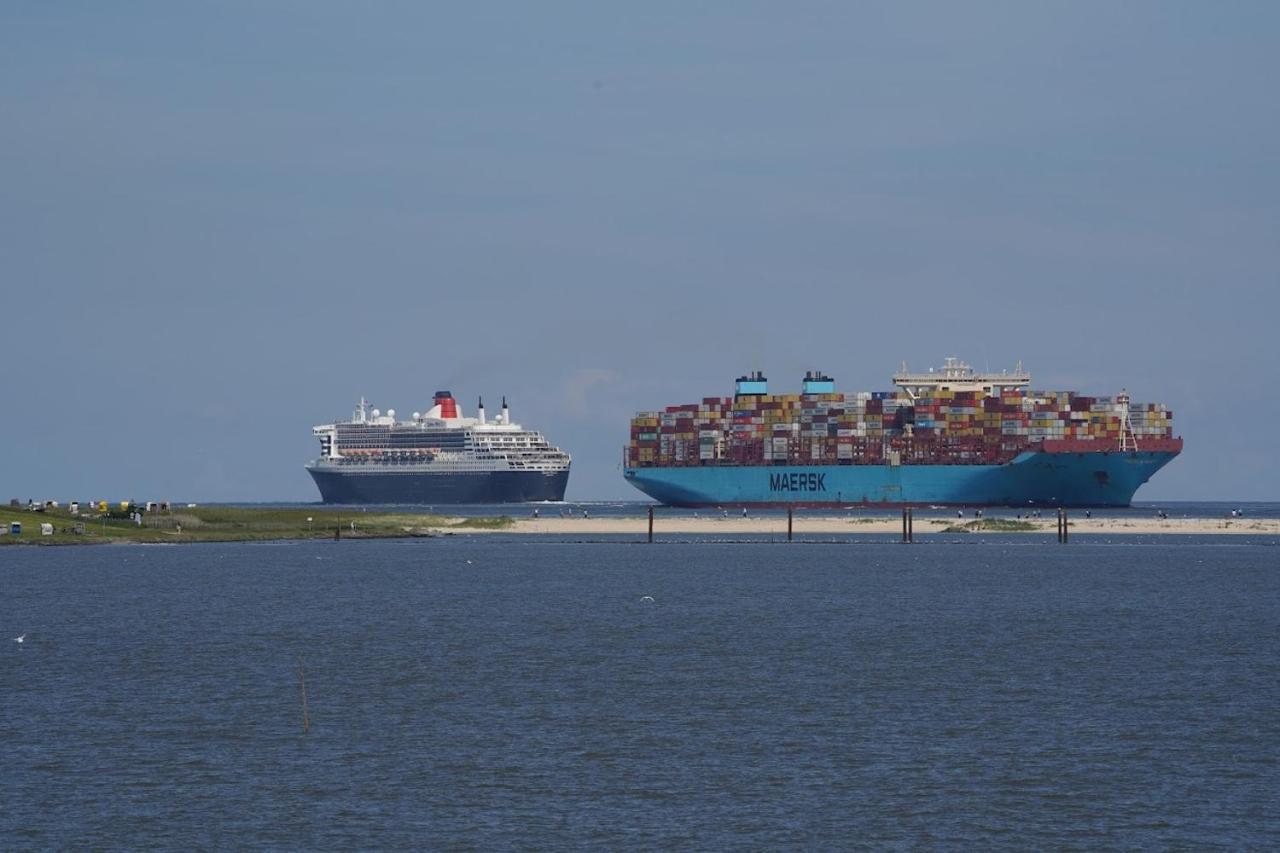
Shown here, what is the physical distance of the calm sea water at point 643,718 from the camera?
97.6 feet

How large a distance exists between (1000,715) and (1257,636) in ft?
69.1

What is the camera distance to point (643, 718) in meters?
39.8

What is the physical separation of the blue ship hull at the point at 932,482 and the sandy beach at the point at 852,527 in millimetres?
19373

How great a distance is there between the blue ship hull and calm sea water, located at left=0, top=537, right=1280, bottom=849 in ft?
280

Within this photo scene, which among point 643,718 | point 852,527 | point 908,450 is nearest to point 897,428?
point 908,450

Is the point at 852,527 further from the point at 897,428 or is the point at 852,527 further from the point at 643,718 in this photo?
the point at 643,718

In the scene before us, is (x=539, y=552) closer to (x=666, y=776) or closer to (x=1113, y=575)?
(x=1113, y=575)

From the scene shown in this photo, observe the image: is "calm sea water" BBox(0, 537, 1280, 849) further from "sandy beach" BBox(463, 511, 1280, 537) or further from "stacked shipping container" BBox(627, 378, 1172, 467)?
"stacked shipping container" BBox(627, 378, 1172, 467)

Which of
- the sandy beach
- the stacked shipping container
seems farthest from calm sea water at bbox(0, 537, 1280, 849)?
the stacked shipping container

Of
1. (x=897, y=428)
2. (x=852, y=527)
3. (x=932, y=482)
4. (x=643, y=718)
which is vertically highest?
(x=897, y=428)

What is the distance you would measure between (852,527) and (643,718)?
98.7 m

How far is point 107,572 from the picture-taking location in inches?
3632

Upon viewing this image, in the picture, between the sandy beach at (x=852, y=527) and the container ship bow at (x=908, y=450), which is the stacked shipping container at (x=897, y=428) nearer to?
the container ship bow at (x=908, y=450)

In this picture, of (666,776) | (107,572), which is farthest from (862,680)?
(107,572)
